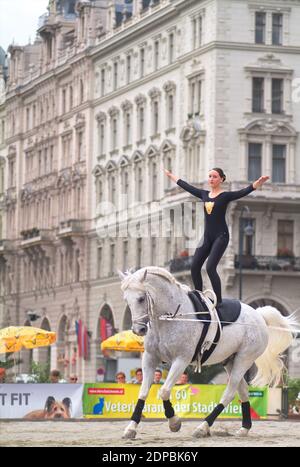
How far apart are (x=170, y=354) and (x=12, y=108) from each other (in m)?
A: 80.1

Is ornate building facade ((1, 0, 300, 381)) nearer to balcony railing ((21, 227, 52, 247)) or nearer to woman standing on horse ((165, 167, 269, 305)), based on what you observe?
balcony railing ((21, 227, 52, 247))

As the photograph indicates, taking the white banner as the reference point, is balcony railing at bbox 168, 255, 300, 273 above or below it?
above

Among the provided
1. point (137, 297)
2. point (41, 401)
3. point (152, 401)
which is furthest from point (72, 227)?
point (137, 297)

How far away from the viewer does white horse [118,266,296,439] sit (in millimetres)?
18750

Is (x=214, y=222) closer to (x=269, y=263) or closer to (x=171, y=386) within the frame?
(x=171, y=386)

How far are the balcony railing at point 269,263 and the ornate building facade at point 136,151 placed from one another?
3.2 inches

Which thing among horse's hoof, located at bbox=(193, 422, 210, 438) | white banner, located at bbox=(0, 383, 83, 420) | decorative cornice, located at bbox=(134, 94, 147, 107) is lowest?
white banner, located at bbox=(0, 383, 83, 420)

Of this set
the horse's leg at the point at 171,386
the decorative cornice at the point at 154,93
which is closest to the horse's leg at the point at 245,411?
the horse's leg at the point at 171,386

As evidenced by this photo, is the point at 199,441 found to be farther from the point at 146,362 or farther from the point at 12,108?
the point at 12,108

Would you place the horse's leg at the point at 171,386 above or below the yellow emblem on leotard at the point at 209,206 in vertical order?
below

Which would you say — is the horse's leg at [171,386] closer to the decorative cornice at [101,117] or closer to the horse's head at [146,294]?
the horse's head at [146,294]

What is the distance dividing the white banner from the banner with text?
0.27 m

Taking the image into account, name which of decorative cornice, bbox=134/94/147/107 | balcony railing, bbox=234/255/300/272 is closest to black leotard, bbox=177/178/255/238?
balcony railing, bbox=234/255/300/272

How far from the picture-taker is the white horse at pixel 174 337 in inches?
738
